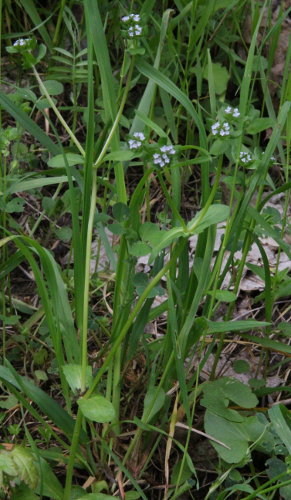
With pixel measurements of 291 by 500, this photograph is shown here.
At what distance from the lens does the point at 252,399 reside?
171 cm

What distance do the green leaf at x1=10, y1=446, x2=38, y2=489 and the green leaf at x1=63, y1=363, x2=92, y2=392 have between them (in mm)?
171

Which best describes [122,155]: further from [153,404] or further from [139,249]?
[153,404]

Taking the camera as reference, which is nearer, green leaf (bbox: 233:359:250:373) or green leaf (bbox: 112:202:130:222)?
green leaf (bbox: 112:202:130:222)

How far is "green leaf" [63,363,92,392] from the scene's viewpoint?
1432 mm

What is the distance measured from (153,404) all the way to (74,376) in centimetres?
23

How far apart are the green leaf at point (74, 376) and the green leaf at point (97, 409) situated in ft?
0.12

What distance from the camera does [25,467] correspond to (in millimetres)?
1459

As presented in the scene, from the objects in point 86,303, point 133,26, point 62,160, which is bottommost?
point 86,303

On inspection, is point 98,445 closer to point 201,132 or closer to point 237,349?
point 237,349

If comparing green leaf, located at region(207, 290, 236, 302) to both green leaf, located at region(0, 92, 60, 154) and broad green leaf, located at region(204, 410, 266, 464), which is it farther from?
green leaf, located at region(0, 92, 60, 154)

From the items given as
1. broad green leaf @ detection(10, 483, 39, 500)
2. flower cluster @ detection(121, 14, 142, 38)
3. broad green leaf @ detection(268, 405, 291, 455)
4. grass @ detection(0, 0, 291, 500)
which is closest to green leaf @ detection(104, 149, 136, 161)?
grass @ detection(0, 0, 291, 500)

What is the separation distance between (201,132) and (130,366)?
0.62 meters

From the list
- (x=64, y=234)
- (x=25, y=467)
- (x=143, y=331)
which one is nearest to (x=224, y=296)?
(x=143, y=331)

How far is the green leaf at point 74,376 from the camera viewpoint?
4.70ft
